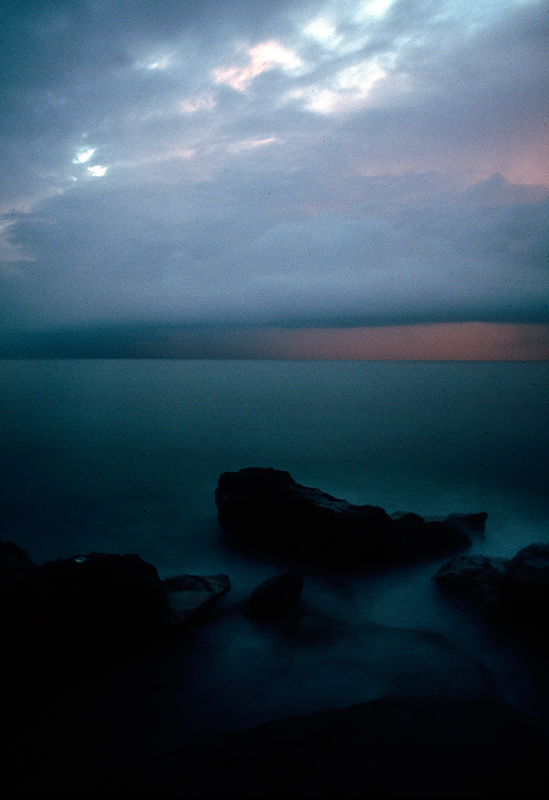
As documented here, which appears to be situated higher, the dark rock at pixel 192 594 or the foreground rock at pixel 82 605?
the foreground rock at pixel 82 605

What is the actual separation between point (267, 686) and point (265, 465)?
12.9 m

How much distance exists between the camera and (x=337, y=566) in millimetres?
8242

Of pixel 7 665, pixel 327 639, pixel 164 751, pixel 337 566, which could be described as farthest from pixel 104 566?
pixel 337 566

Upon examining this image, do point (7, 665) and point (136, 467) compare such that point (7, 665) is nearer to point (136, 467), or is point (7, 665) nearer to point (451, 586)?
point (451, 586)

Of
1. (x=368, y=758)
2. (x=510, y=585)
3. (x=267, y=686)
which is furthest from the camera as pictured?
(x=510, y=585)

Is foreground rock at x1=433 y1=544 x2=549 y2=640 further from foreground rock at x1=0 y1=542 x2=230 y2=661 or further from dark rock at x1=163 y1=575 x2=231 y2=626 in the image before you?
foreground rock at x1=0 y1=542 x2=230 y2=661

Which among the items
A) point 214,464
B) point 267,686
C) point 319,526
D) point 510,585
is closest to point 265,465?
point 214,464

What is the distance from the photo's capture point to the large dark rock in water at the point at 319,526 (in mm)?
8391

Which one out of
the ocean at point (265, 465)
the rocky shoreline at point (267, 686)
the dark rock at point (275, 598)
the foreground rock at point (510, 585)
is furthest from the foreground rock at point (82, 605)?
the foreground rock at point (510, 585)

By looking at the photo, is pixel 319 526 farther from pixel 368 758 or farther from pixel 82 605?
pixel 368 758

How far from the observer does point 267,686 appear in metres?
4.78

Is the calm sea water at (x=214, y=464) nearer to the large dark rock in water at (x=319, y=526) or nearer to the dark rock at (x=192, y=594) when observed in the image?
the large dark rock in water at (x=319, y=526)

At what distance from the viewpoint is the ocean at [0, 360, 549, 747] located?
16.1 feet

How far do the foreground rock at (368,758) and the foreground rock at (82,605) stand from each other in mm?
2049
